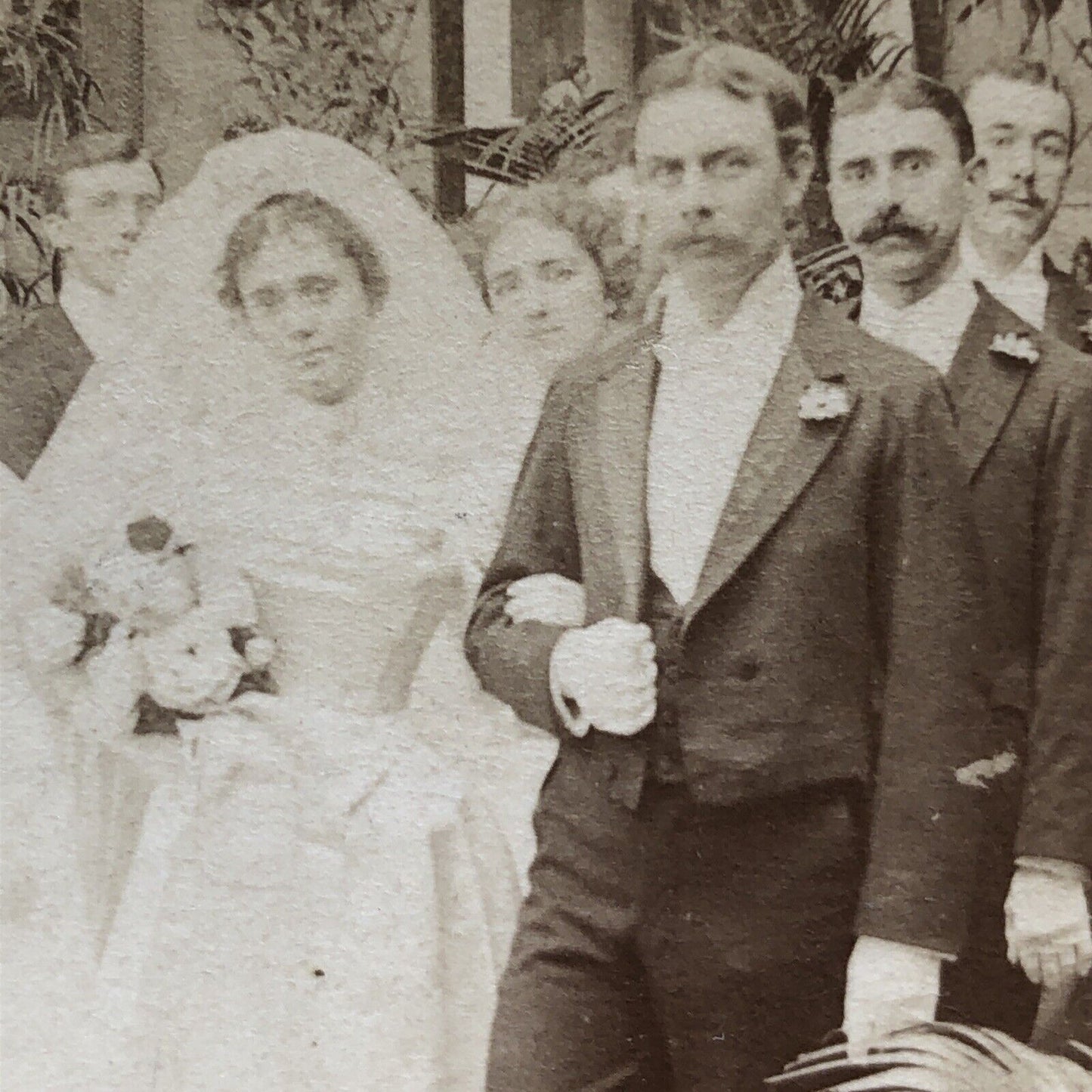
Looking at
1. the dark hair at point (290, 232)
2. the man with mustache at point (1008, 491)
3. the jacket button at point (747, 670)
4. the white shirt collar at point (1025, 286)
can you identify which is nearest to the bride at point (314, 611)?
the dark hair at point (290, 232)

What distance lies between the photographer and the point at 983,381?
1461mm

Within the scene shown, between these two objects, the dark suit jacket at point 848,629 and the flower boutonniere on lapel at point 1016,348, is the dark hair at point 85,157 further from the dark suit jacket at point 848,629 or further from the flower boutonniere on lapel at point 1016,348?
the flower boutonniere on lapel at point 1016,348

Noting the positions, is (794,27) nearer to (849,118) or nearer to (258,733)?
(849,118)

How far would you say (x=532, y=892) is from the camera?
4.91ft

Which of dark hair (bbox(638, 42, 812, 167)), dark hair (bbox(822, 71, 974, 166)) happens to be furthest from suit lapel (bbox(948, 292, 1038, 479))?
dark hair (bbox(638, 42, 812, 167))

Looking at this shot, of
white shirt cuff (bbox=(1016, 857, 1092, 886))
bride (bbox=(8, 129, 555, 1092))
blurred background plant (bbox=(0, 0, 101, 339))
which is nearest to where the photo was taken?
white shirt cuff (bbox=(1016, 857, 1092, 886))

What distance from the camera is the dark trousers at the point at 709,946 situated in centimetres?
143

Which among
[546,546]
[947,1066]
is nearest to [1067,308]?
[546,546]

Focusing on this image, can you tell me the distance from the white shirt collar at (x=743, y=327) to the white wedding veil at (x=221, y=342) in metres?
0.26

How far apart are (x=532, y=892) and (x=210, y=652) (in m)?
0.56

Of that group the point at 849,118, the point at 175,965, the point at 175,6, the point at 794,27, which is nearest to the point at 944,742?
the point at 849,118

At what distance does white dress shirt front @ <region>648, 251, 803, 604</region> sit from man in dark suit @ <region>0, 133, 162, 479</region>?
778 millimetres

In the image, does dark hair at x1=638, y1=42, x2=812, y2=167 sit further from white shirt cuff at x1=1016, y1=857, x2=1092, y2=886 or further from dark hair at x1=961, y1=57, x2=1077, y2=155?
white shirt cuff at x1=1016, y1=857, x2=1092, y2=886

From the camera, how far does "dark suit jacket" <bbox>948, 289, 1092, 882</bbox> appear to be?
4.66 ft
